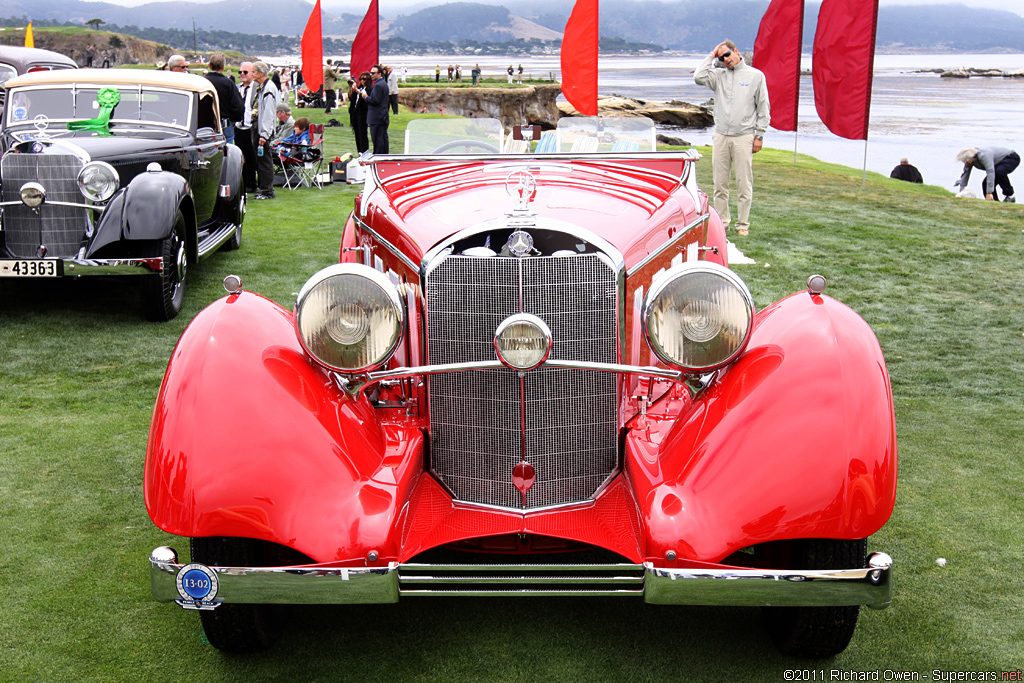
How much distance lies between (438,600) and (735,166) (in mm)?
7509

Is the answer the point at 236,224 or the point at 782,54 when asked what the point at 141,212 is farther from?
the point at 782,54

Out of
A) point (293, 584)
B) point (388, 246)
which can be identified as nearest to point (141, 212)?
point (388, 246)

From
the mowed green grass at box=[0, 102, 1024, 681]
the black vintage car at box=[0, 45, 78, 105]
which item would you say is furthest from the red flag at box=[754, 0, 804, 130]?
the black vintage car at box=[0, 45, 78, 105]

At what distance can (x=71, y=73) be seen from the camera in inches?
302

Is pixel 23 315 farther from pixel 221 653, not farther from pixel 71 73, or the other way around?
pixel 221 653

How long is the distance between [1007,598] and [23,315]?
22.0 ft

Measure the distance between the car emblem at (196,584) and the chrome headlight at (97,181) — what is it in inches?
190

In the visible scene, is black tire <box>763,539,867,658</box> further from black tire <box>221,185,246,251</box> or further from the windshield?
black tire <box>221,185,246,251</box>

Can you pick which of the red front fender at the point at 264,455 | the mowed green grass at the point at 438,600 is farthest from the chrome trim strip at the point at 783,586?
the red front fender at the point at 264,455

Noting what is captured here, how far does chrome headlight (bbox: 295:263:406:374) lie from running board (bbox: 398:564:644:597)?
2.41ft

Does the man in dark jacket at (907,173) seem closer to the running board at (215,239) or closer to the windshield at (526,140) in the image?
the running board at (215,239)

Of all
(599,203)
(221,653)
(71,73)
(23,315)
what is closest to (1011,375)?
(599,203)

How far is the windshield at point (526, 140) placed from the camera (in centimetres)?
482

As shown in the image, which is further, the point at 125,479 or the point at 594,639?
the point at 125,479
